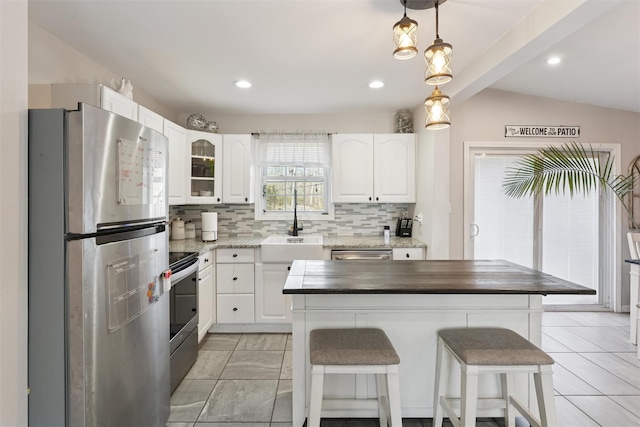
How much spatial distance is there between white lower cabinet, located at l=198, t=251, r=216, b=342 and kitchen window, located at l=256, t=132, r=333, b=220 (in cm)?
105

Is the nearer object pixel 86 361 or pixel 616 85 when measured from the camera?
pixel 86 361

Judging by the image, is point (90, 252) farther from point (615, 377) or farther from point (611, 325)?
point (611, 325)

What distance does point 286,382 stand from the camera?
Answer: 258 cm

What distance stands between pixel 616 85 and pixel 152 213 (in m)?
4.23

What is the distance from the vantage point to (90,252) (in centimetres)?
138

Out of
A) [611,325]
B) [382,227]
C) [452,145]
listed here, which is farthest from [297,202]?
[611,325]

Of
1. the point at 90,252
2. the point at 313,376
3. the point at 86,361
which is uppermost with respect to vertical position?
the point at 90,252

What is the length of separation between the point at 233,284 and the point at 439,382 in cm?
227

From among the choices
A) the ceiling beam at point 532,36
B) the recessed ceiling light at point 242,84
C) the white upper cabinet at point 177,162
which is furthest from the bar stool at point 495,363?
the white upper cabinet at point 177,162

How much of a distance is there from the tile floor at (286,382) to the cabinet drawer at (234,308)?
16cm

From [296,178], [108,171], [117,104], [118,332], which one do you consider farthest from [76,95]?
[296,178]

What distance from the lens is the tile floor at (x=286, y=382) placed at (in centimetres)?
214

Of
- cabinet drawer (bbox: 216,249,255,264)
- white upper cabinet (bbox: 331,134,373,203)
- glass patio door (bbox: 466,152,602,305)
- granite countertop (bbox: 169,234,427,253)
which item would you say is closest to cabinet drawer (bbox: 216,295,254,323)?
cabinet drawer (bbox: 216,249,255,264)

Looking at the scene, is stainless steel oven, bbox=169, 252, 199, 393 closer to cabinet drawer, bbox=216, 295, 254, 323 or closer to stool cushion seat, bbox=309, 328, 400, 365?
cabinet drawer, bbox=216, 295, 254, 323
